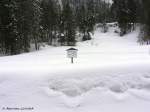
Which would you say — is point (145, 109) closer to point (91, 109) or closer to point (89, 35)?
point (91, 109)

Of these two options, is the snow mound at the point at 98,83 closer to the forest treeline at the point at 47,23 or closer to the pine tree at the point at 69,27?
the forest treeline at the point at 47,23

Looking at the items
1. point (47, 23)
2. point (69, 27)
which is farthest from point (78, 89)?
point (47, 23)

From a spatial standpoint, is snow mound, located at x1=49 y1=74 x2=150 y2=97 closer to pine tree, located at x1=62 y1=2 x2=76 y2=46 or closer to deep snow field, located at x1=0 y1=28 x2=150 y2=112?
deep snow field, located at x1=0 y1=28 x2=150 y2=112

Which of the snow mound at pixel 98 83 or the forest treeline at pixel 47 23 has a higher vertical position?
the forest treeline at pixel 47 23

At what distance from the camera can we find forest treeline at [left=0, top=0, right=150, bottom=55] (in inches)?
987

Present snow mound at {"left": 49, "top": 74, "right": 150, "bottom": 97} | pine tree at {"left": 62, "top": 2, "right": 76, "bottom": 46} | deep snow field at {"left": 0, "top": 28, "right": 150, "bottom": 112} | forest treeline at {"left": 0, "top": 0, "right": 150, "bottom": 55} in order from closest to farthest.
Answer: deep snow field at {"left": 0, "top": 28, "right": 150, "bottom": 112} → snow mound at {"left": 49, "top": 74, "right": 150, "bottom": 97} → forest treeline at {"left": 0, "top": 0, "right": 150, "bottom": 55} → pine tree at {"left": 62, "top": 2, "right": 76, "bottom": 46}

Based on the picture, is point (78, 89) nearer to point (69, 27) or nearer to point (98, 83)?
point (98, 83)

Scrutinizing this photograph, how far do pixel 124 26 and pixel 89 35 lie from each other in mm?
7372

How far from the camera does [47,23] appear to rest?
123 ft

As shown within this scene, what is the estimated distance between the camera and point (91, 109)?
5.63 meters

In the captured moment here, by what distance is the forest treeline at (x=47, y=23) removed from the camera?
25.1 metres

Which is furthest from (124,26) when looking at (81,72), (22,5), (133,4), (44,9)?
(81,72)

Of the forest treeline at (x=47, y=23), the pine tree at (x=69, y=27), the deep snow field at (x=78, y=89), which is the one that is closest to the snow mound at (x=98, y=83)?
the deep snow field at (x=78, y=89)

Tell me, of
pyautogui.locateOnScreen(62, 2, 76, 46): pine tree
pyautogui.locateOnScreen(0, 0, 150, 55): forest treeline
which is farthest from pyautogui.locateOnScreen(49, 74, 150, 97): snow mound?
pyautogui.locateOnScreen(62, 2, 76, 46): pine tree
